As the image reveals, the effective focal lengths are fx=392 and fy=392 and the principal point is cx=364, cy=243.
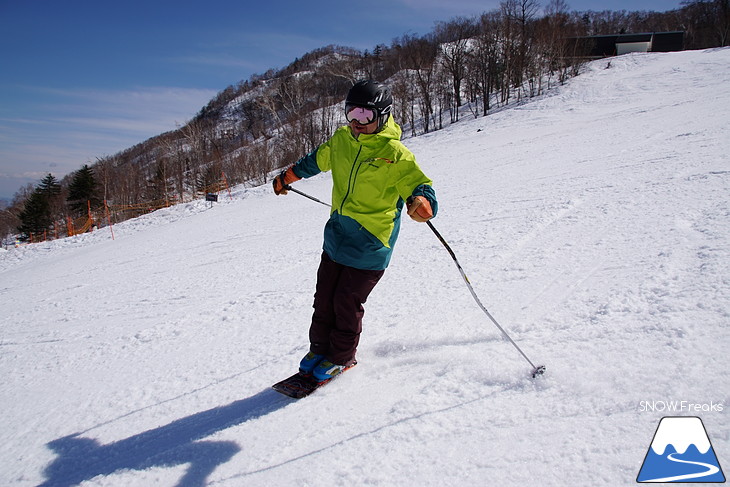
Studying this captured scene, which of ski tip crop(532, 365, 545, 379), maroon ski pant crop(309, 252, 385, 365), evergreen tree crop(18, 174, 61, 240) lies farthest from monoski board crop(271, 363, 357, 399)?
evergreen tree crop(18, 174, 61, 240)

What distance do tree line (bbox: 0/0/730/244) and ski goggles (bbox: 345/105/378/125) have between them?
30771 mm

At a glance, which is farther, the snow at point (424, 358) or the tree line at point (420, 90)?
the tree line at point (420, 90)

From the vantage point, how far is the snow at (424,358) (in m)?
1.73

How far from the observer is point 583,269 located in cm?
343

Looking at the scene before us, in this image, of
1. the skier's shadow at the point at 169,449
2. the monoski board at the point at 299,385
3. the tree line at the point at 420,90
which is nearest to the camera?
the skier's shadow at the point at 169,449

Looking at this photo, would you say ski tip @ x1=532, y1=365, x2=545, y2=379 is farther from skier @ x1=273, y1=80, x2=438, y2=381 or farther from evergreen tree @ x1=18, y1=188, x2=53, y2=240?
evergreen tree @ x1=18, y1=188, x2=53, y2=240

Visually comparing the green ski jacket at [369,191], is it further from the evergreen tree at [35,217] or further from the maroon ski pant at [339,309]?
the evergreen tree at [35,217]

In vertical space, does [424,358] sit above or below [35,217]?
below

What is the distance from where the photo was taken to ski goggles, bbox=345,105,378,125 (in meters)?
2.36

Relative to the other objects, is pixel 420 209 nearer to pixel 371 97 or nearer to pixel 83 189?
pixel 371 97

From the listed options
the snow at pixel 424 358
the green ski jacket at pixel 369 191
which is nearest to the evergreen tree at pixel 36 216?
the snow at pixel 424 358

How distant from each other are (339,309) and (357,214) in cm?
61

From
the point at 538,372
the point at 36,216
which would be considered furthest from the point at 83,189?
the point at 538,372

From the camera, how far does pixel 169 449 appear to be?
7.07ft
